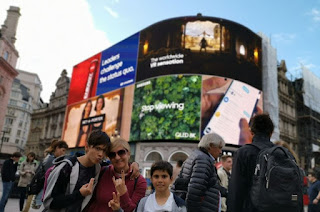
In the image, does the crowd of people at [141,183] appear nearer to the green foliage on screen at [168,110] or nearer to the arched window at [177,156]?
the green foliage on screen at [168,110]

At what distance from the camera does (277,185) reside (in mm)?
2561

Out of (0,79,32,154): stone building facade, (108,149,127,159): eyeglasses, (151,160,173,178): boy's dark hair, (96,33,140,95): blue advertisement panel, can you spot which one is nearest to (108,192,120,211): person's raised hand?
(108,149,127,159): eyeglasses

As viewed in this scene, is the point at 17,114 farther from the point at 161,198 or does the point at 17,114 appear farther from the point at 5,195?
the point at 161,198

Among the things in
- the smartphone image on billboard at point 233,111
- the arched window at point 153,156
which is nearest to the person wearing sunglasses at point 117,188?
the smartphone image on billboard at point 233,111

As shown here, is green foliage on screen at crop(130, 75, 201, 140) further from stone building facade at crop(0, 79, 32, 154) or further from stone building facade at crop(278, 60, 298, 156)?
stone building facade at crop(0, 79, 32, 154)

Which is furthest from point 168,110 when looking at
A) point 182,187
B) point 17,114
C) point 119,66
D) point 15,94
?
point 17,114

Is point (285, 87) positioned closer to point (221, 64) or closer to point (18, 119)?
point (221, 64)

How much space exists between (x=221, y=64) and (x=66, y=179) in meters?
27.2

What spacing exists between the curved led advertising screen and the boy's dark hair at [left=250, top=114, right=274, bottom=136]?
899 inches

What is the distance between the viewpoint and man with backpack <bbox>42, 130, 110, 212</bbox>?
2430 millimetres

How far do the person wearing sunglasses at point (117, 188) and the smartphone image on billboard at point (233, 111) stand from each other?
23.3 meters

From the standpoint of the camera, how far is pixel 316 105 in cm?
3931

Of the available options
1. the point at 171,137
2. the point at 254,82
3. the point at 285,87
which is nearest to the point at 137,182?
the point at 171,137

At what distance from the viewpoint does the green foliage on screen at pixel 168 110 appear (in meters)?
26.4
